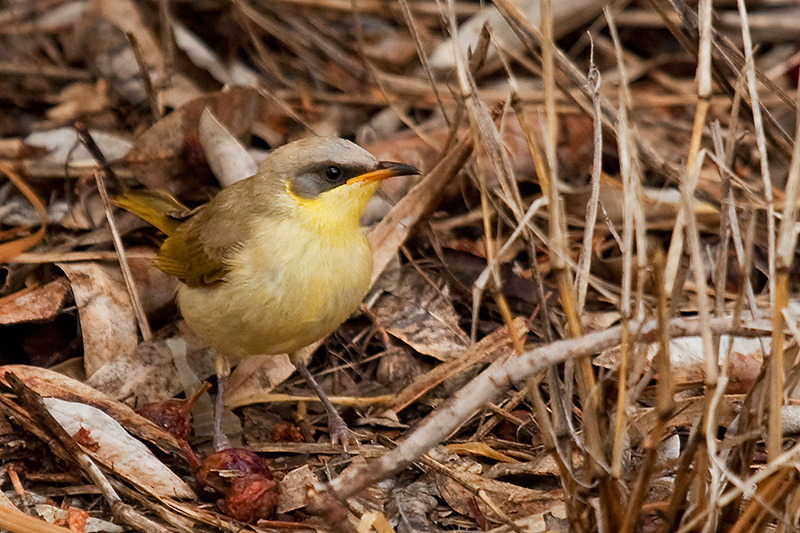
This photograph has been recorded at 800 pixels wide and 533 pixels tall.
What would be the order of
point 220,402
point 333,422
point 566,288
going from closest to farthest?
point 566,288
point 333,422
point 220,402

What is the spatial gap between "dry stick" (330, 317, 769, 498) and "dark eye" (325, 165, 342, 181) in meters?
1.88

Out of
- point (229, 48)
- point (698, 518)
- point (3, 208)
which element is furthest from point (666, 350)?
point (229, 48)

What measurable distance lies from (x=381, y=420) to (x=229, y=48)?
3.39 m

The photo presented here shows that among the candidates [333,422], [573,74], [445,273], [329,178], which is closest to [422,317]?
[445,273]

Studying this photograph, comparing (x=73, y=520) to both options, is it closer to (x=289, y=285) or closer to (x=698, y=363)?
(x=289, y=285)

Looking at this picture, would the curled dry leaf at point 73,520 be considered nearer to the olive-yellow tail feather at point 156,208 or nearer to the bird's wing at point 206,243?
the bird's wing at point 206,243

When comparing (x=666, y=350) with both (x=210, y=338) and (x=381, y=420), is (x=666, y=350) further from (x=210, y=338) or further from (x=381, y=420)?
(x=210, y=338)

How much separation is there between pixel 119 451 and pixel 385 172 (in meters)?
1.66

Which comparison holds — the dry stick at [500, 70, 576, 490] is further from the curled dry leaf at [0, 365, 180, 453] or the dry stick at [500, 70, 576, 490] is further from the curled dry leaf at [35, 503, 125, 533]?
the curled dry leaf at [0, 365, 180, 453]

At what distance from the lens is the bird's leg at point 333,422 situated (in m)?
4.17

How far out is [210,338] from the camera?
14.4ft

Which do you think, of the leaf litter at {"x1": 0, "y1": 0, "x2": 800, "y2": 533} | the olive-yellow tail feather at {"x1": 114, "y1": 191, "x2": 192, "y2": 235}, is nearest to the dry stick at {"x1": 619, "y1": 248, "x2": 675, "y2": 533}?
the leaf litter at {"x1": 0, "y1": 0, "x2": 800, "y2": 533}

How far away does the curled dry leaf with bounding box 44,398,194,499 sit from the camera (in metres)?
3.77

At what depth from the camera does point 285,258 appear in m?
4.11
